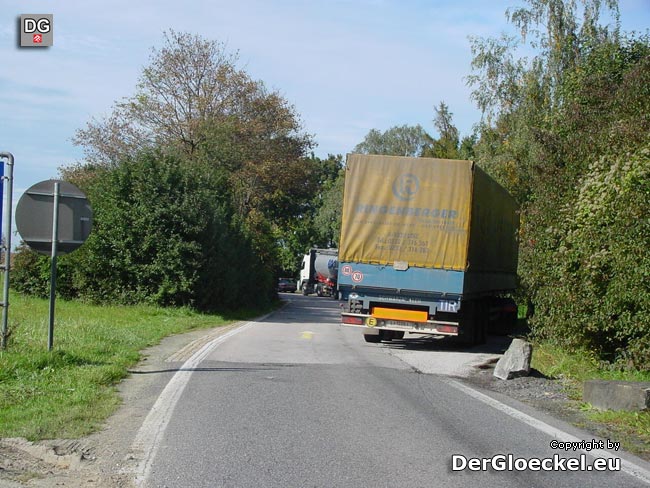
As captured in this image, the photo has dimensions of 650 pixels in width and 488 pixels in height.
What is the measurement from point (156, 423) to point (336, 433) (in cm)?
188

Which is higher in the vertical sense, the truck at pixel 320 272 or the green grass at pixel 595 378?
the green grass at pixel 595 378

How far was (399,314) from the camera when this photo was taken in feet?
55.9

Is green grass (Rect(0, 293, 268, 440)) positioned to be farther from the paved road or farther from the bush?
the bush

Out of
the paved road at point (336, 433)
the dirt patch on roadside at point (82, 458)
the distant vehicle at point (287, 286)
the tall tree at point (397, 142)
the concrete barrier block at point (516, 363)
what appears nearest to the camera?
the dirt patch on roadside at point (82, 458)

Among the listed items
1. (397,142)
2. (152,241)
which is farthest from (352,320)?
(397,142)

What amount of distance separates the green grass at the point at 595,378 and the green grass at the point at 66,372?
567cm

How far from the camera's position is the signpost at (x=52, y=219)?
11.5m

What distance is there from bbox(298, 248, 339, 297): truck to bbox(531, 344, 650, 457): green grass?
4441 centimetres

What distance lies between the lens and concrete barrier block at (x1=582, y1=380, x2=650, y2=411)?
949 centimetres

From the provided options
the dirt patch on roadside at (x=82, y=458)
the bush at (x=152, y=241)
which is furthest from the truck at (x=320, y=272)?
the dirt patch on roadside at (x=82, y=458)

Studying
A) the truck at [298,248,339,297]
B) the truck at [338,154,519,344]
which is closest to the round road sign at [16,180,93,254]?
the truck at [338,154,519,344]

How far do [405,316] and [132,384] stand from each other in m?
7.60

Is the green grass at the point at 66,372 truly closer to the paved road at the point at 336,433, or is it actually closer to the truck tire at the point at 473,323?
the paved road at the point at 336,433

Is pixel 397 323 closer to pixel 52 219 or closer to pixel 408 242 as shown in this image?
pixel 408 242
